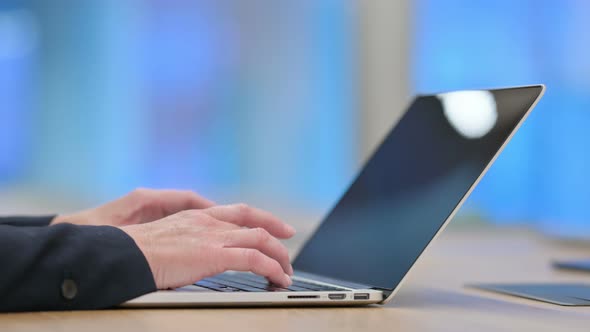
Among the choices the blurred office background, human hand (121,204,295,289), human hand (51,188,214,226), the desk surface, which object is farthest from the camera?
the blurred office background

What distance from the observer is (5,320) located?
2.96ft

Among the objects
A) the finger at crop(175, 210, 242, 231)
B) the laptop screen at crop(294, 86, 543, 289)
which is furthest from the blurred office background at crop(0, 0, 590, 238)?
the finger at crop(175, 210, 242, 231)

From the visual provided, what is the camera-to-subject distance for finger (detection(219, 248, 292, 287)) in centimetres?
103

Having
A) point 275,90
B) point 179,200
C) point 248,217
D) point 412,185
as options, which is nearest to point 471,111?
point 412,185

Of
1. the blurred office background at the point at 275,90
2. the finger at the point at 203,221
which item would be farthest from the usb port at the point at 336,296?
the blurred office background at the point at 275,90

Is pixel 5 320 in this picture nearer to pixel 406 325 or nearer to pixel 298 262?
pixel 406 325

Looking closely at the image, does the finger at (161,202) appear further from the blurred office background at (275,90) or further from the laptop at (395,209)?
the blurred office background at (275,90)

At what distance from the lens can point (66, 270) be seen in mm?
966

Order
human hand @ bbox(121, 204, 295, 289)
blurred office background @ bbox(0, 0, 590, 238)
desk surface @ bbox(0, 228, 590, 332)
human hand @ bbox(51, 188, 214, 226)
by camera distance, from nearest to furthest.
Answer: desk surface @ bbox(0, 228, 590, 332) → human hand @ bbox(121, 204, 295, 289) → human hand @ bbox(51, 188, 214, 226) → blurred office background @ bbox(0, 0, 590, 238)

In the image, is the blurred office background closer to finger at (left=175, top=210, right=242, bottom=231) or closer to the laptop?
the laptop

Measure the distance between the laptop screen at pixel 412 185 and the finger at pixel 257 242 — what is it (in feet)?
0.38

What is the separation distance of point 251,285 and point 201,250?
124 millimetres

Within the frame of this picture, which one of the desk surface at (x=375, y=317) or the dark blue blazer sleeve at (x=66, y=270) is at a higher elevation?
the dark blue blazer sleeve at (x=66, y=270)

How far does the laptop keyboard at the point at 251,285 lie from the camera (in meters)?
1.06
